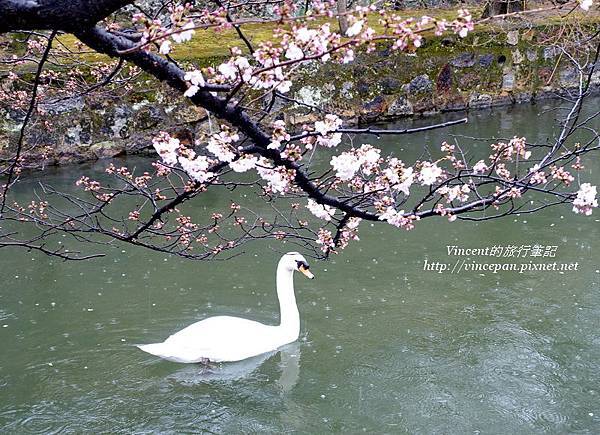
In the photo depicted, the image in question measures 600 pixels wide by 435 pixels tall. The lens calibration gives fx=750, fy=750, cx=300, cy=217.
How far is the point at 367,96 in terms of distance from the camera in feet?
38.4

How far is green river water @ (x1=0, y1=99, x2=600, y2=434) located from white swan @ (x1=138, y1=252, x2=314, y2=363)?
10 cm

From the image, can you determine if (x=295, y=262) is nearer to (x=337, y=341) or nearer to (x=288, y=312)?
(x=288, y=312)

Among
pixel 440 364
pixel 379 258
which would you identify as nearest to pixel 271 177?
pixel 440 364

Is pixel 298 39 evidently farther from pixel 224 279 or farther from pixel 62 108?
pixel 62 108

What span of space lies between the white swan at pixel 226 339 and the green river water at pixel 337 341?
4.0 inches

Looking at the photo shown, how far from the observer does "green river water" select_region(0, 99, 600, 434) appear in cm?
447

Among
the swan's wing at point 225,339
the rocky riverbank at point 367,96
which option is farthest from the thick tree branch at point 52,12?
the rocky riverbank at point 367,96

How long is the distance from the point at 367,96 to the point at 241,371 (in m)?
7.33

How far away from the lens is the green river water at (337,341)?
4.47 m

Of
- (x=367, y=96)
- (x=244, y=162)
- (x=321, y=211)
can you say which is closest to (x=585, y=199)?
(x=321, y=211)

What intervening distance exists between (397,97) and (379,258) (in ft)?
18.7

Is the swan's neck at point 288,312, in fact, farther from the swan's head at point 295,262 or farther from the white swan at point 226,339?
the swan's head at point 295,262

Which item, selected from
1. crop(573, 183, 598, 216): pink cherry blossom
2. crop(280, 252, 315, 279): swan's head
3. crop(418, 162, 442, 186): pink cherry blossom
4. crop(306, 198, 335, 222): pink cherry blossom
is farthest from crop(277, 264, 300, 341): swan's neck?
crop(573, 183, 598, 216): pink cherry blossom

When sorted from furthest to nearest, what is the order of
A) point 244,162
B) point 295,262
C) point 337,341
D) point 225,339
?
1. point 295,262
2. point 337,341
3. point 225,339
4. point 244,162
